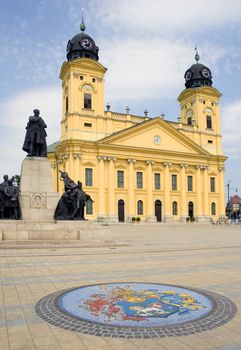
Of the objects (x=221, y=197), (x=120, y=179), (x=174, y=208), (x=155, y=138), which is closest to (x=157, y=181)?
(x=174, y=208)

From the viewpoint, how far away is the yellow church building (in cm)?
5228

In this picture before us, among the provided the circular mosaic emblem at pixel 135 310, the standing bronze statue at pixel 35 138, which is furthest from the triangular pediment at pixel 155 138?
the circular mosaic emblem at pixel 135 310

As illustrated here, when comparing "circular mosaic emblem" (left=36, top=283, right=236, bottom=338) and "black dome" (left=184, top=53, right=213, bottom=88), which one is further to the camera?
"black dome" (left=184, top=53, right=213, bottom=88)

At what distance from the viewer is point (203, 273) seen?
29.9 ft

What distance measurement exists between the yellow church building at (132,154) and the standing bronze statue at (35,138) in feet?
106

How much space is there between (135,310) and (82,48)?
185 ft

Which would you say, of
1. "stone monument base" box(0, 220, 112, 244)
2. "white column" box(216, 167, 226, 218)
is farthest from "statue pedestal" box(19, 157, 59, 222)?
"white column" box(216, 167, 226, 218)

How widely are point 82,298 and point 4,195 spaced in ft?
38.3

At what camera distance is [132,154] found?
5506 cm

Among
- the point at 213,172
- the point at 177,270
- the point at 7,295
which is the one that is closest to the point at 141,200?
the point at 213,172

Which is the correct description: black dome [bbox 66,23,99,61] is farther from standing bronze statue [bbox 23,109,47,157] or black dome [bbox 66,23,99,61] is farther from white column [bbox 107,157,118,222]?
standing bronze statue [bbox 23,109,47,157]

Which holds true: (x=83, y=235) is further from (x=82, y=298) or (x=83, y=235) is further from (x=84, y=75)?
(x=84, y=75)

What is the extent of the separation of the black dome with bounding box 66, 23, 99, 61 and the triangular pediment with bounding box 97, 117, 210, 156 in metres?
14.2

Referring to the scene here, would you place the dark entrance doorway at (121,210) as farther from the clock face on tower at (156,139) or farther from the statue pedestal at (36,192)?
the statue pedestal at (36,192)
